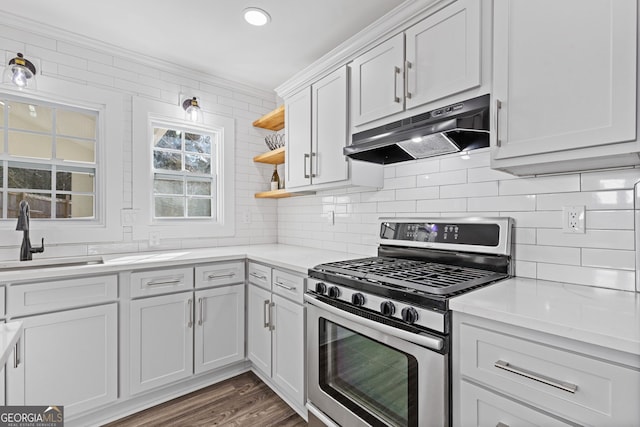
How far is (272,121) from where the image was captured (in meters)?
3.10

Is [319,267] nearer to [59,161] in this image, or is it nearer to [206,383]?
[206,383]

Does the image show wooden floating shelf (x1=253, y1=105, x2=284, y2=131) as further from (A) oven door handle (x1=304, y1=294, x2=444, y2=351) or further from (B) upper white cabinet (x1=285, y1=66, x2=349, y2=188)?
(A) oven door handle (x1=304, y1=294, x2=444, y2=351)

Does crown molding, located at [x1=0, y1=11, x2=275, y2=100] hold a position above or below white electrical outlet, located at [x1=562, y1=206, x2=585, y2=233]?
above

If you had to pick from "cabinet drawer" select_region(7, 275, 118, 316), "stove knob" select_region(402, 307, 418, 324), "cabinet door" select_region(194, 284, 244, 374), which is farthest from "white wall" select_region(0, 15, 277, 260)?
"stove knob" select_region(402, 307, 418, 324)

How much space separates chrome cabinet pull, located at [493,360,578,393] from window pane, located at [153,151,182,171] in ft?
9.22

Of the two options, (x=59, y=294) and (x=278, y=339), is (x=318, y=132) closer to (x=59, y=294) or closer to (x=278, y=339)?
(x=278, y=339)

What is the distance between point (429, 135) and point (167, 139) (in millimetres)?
2337

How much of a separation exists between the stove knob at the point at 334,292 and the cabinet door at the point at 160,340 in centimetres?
116

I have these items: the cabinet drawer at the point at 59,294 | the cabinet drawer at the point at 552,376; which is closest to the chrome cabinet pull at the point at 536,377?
the cabinet drawer at the point at 552,376

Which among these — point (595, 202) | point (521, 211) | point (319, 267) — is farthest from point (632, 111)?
point (319, 267)

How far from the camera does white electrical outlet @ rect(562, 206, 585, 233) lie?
136 centimetres

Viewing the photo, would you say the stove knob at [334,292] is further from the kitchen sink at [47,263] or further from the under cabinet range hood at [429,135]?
the kitchen sink at [47,263]

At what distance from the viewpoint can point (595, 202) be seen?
133 centimetres

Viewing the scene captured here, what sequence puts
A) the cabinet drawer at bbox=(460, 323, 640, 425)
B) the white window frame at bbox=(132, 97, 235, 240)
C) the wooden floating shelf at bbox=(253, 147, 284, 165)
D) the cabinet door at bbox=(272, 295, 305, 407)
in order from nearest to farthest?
the cabinet drawer at bbox=(460, 323, 640, 425), the cabinet door at bbox=(272, 295, 305, 407), the white window frame at bbox=(132, 97, 235, 240), the wooden floating shelf at bbox=(253, 147, 284, 165)
